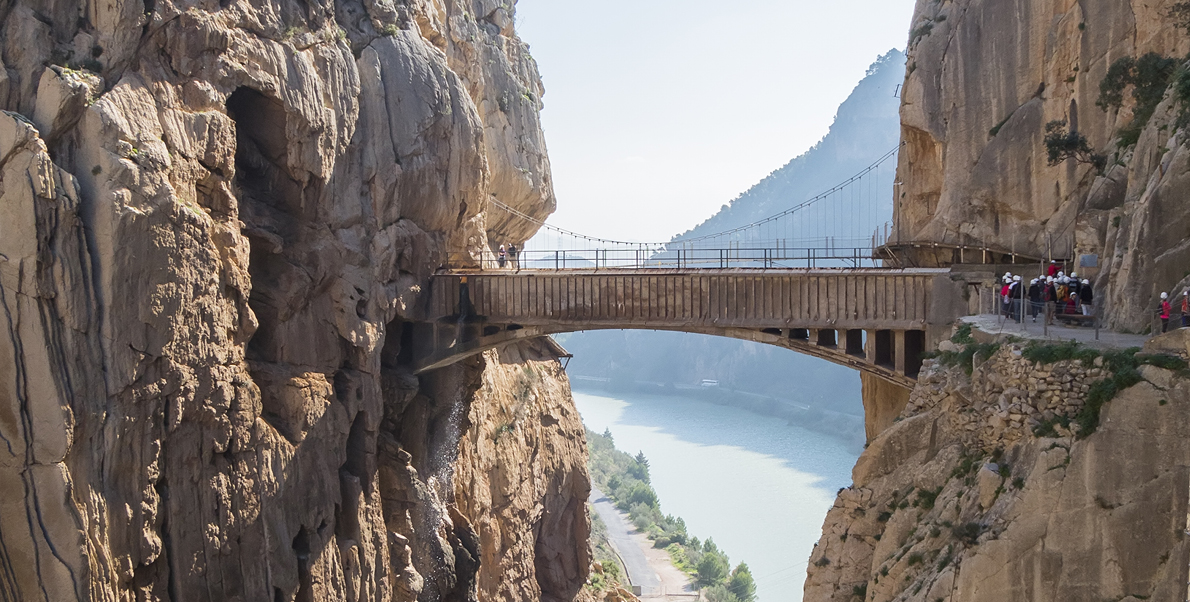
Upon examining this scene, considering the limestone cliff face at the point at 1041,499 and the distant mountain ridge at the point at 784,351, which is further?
the distant mountain ridge at the point at 784,351

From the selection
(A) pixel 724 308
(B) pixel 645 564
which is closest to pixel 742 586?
(B) pixel 645 564

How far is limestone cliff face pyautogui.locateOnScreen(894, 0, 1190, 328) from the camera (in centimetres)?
1766

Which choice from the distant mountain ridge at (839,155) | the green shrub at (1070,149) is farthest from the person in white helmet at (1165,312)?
the distant mountain ridge at (839,155)

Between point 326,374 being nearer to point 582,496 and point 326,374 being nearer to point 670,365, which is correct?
point 582,496

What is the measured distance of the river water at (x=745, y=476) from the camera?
223 ft

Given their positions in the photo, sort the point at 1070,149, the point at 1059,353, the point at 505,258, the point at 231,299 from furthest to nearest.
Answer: the point at 505,258 → the point at 1070,149 → the point at 231,299 → the point at 1059,353

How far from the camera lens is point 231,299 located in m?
17.3

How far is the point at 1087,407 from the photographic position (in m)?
10.9

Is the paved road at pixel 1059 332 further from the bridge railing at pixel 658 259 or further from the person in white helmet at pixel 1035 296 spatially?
the bridge railing at pixel 658 259

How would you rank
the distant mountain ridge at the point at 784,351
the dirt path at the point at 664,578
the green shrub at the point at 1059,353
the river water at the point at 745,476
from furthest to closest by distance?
the distant mountain ridge at the point at 784,351 < the river water at the point at 745,476 < the dirt path at the point at 664,578 < the green shrub at the point at 1059,353

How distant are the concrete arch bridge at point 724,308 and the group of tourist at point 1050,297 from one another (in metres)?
2.87

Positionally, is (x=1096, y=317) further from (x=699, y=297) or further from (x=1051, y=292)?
(x=699, y=297)

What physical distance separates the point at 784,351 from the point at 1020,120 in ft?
359

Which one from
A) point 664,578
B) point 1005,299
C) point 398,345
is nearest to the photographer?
point 1005,299
